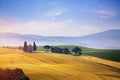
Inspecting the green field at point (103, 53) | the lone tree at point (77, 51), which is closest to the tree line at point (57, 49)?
the lone tree at point (77, 51)

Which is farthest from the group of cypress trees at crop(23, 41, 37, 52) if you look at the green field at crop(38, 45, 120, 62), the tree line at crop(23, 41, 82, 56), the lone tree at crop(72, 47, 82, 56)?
the lone tree at crop(72, 47, 82, 56)

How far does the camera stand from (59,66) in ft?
28.0

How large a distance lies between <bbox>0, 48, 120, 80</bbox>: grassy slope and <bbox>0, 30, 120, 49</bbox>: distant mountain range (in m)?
0.41

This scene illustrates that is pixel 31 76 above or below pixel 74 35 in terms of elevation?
below

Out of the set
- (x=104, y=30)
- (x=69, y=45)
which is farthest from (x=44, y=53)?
(x=104, y=30)

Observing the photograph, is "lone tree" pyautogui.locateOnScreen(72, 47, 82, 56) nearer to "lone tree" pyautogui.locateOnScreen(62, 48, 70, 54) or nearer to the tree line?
the tree line

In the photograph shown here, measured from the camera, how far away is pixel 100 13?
975 cm

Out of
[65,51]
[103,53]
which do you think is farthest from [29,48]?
[103,53]

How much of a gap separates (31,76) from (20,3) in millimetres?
2844

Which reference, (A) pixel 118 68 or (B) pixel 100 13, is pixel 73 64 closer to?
(A) pixel 118 68

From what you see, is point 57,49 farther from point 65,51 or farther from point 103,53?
point 103,53

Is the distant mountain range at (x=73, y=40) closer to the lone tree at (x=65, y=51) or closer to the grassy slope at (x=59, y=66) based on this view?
the lone tree at (x=65, y=51)

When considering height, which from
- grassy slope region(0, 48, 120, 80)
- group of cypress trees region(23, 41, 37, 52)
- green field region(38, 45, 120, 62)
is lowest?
grassy slope region(0, 48, 120, 80)

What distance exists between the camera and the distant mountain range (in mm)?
8875
